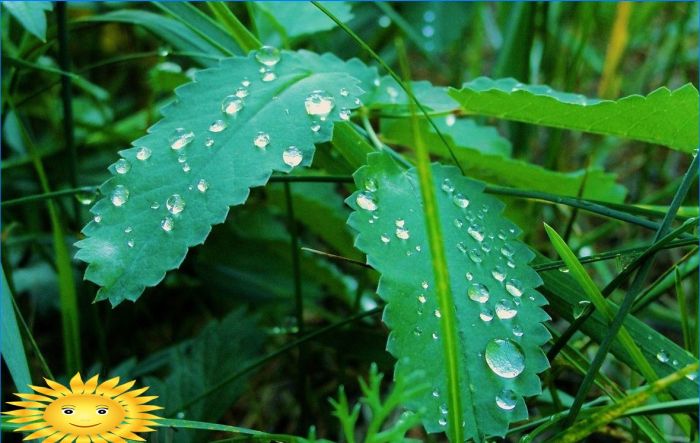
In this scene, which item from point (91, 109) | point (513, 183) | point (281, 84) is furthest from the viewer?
point (91, 109)

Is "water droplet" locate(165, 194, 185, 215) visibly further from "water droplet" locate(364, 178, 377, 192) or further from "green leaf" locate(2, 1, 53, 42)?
"green leaf" locate(2, 1, 53, 42)

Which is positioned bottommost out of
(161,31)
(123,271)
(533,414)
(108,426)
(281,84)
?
(533,414)

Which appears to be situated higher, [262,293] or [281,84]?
[281,84]

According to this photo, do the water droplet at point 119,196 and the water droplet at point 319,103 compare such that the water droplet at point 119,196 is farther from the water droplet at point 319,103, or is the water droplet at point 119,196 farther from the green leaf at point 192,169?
the water droplet at point 319,103

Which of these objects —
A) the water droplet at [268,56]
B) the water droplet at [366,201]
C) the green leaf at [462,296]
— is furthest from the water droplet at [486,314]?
the water droplet at [268,56]

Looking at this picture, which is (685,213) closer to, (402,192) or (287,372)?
(402,192)

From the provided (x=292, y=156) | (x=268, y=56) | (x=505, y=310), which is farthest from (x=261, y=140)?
(x=505, y=310)

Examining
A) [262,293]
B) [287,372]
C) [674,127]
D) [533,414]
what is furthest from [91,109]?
[674,127]

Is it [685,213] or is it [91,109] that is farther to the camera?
[91,109]
